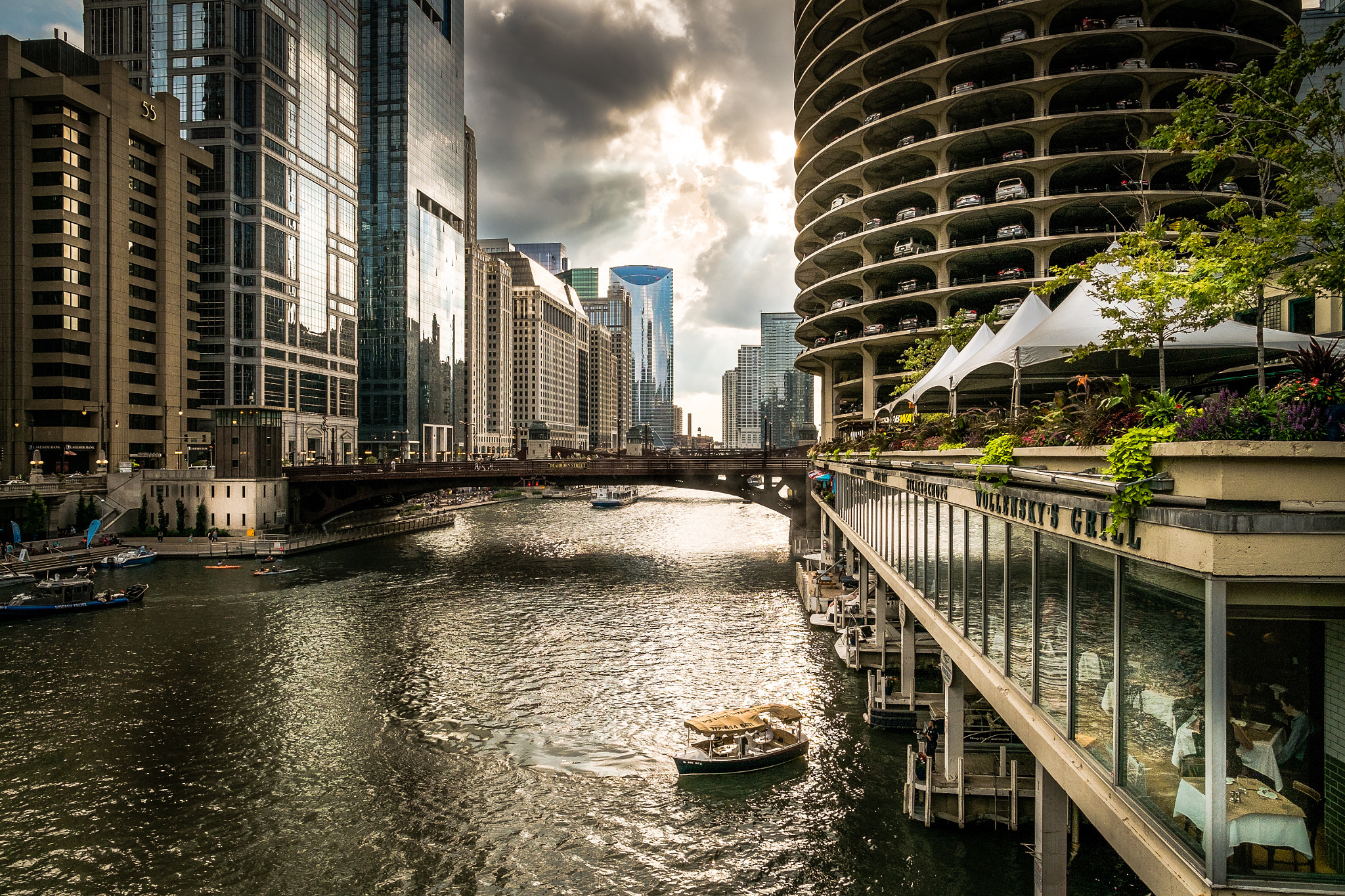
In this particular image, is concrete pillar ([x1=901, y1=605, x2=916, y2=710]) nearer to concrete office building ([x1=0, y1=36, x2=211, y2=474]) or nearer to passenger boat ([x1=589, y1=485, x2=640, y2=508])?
concrete office building ([x1=0, y1=36, x2=211, y2=474])

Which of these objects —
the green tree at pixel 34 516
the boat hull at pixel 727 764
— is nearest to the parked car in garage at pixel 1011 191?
the boat hull at pixel 727 764

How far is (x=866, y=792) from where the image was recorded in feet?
77.6

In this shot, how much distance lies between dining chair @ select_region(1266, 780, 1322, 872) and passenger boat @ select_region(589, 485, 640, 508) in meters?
134

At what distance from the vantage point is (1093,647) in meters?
9.91

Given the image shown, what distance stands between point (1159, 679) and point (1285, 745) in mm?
1225

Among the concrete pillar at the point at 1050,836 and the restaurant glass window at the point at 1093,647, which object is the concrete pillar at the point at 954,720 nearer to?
the concrete pillar at the point at 1050,836

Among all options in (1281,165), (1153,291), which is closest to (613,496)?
(1153,291)

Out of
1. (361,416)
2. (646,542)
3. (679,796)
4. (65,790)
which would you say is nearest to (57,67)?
(361,416)

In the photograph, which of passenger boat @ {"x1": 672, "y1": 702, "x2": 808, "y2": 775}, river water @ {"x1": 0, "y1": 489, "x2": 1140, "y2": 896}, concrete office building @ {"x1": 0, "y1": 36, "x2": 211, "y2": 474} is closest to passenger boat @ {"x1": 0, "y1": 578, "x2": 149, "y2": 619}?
river water @ {"x1": 0, "y1": 489, "x2": 1140, "y2": 896}

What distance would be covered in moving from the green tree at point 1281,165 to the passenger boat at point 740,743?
1897cm

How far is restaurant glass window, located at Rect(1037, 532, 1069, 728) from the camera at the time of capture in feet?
35.8

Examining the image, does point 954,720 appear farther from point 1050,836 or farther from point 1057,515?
point 1057,515

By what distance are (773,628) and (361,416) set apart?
172m

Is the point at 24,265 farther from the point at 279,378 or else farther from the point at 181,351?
the point at 279,378
